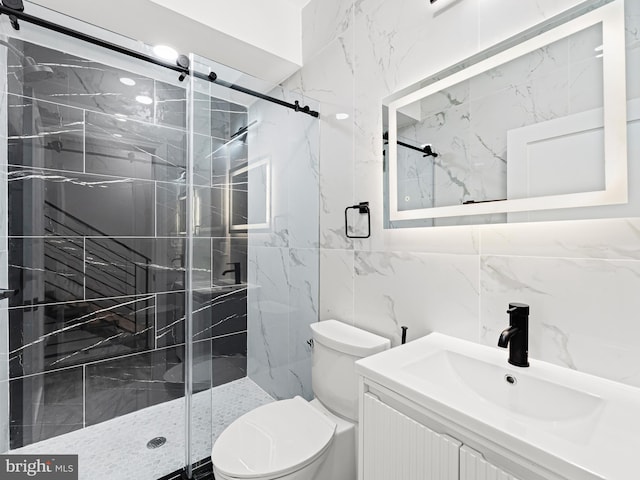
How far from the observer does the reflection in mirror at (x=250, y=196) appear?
163cm

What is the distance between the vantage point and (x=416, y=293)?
1.33m

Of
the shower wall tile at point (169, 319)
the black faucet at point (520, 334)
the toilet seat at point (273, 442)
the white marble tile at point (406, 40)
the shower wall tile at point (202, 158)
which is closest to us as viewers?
the black faucet at point (520, 334)

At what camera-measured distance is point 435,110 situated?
4.15 ft

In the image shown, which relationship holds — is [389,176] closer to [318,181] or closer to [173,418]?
[318,181]

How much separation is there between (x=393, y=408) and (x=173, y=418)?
6.05 feet

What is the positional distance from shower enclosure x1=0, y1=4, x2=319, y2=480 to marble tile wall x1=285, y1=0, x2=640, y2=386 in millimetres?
238

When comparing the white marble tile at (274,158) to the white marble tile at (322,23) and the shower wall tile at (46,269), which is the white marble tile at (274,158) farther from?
the shower wall tile at (46,269)

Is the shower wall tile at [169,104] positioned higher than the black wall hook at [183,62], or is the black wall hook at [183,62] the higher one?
the shower wall tile at [169,104]

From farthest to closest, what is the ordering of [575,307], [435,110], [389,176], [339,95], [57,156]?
[57,156], [339,95], [389,176], [435,110], [575,307]

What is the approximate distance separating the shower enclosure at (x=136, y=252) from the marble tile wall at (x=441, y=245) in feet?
0.78

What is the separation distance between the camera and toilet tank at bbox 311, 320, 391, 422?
4.42 ft

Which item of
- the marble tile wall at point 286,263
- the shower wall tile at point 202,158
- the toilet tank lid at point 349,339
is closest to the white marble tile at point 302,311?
the marble tile wall at point 286,263

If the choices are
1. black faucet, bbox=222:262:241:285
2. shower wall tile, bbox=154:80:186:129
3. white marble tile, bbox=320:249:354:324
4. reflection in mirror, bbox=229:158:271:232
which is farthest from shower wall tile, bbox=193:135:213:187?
shower wall tile, bbox=154:80:186:129

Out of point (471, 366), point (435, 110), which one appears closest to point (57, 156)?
point (435, 110)
